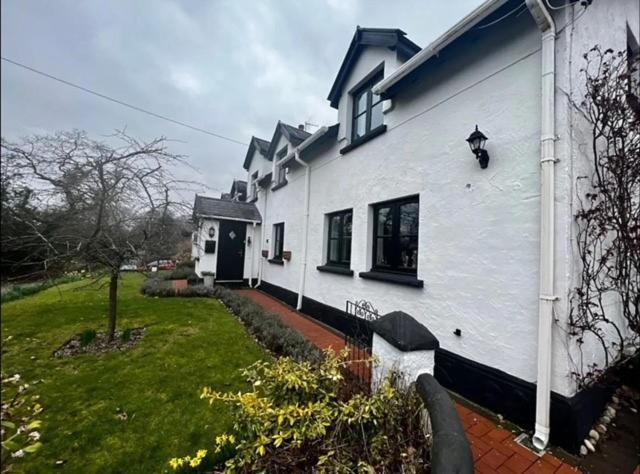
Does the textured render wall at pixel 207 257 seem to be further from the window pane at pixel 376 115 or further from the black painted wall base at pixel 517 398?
the black painted wall base at pixel 517 398

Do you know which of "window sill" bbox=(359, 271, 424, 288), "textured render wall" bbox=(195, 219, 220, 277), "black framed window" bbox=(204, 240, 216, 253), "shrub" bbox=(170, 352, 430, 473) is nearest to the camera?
"shrub" bbox=(170, 352, 430, 473)

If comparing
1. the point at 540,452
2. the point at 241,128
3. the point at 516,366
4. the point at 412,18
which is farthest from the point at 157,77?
the point at 241,128

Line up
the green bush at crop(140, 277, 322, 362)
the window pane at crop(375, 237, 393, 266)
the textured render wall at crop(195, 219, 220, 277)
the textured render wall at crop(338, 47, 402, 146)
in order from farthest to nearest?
1. the textured render wall at crop(195, 219, 220, 277)
2. the textured render wall at crop(338, 47, 402, 146)
3. the window pane at crop(375, 237, 393, 266)
4. the green bush at crop(140, 277, 322, 362)

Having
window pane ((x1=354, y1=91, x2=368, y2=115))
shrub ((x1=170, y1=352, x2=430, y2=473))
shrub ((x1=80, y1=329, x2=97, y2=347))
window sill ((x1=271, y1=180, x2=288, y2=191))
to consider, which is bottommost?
shrub ((x1=80, y1=329, x2=97, y2=347))

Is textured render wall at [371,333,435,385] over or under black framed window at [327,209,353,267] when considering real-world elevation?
under

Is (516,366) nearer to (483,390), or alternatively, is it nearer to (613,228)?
(483,390)

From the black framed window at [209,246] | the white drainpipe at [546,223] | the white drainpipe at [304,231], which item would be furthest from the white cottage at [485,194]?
the black framed window at [209,246]

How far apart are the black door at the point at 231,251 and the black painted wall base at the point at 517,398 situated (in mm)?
9642

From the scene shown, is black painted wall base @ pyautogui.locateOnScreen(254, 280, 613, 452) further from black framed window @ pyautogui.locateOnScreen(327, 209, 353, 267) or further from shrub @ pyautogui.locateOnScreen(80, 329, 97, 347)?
shrub @ pyautogui.locateOnScreen(80, 329, 97, 347)

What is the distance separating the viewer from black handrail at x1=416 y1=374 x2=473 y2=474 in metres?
1.31

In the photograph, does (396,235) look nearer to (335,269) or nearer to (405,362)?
(335,269)

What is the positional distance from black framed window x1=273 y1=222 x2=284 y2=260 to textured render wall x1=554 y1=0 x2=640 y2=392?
8.23 metres

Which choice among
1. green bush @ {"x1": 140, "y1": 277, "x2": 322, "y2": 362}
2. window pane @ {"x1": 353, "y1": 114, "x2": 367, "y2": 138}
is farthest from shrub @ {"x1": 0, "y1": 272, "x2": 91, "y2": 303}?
window pane @ {"x1": 353, "y1": 114, "x2": 367, "y2": 138}

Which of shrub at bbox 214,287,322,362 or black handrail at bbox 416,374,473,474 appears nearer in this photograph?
black handrail at bbox 416,374,473,474
